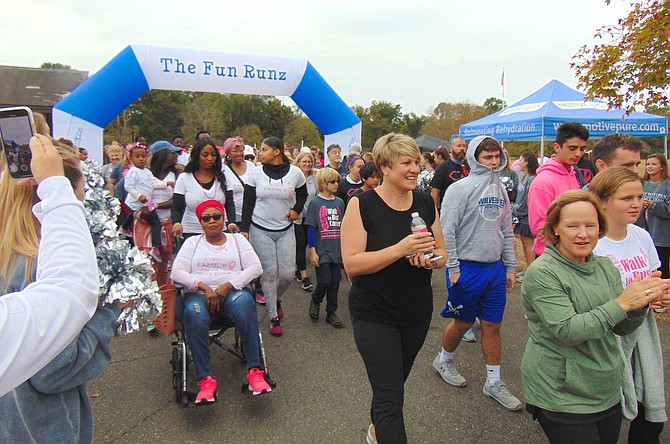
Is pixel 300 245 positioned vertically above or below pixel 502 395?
above

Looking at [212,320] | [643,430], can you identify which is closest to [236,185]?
[212,320]

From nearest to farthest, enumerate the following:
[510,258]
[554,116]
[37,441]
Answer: [37,441] → [510,258] → [554,116]

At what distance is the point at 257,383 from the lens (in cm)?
317

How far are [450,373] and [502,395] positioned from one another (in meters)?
0.45

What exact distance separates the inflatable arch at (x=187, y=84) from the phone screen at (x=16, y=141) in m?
6.72

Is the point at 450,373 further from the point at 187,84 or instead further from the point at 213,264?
the point at 187,84

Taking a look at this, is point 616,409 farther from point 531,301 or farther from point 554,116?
point 554,116

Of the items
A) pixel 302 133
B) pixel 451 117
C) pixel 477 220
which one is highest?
pixel 451 117

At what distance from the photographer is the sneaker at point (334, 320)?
4746 mm

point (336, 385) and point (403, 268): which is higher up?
point (403, 268)

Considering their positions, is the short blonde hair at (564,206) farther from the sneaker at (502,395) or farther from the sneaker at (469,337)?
the sneaker at (469,337)

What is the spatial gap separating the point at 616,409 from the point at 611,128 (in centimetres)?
1132

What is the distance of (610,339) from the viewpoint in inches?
76.1

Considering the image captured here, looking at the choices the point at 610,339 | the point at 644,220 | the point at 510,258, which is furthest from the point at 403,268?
the point at 644,220
